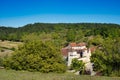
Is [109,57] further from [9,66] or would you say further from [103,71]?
[9,66]

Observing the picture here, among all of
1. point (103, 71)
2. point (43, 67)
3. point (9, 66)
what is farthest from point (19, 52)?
point (103, 71)

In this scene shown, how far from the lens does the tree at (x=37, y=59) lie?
149 feet

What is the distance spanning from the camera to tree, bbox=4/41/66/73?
45312 mm

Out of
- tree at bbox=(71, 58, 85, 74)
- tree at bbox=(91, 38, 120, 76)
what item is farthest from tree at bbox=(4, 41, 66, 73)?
tree at bbox=(71, 58, 85, 74)

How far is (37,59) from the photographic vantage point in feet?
149

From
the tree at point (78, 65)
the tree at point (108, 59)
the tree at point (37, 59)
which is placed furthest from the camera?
the tree at point (78, 65)

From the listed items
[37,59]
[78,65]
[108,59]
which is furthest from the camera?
[78,65]

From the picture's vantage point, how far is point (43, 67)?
147 feet

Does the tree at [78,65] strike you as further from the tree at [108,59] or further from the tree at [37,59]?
the tree at [37,59]

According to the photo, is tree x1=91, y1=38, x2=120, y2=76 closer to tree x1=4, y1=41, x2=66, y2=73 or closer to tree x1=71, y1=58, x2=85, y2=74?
tree x1=4, y1=41, x2=66, y2=73

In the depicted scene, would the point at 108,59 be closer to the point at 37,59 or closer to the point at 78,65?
the point at 37,59

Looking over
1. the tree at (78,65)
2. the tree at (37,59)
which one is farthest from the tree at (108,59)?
the tree at (78,65)

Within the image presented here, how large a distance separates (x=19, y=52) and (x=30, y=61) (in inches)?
163

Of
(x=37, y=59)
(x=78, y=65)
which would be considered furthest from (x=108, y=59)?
(x=78, y=65)
